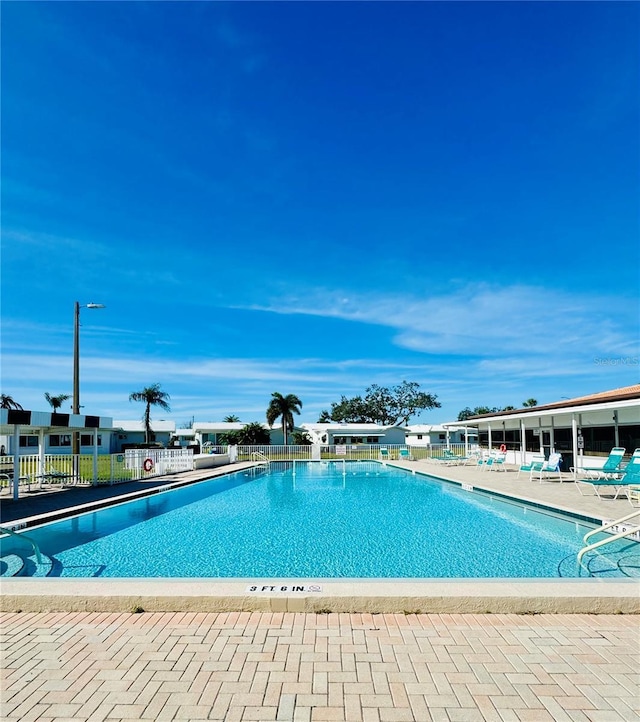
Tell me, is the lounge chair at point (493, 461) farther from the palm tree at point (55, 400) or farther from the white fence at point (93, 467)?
the palm tree at point (55, 400)

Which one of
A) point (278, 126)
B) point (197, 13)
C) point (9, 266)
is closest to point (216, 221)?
point (278, 126)

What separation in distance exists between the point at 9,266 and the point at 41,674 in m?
14.4

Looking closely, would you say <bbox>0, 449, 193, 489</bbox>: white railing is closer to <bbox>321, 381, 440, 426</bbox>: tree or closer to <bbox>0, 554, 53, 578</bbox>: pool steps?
<bbox>0, 554, 53, 578</bbox>: pool steps

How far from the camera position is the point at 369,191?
17.0m

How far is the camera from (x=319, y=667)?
2.99 meters

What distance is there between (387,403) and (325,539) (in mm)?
59724

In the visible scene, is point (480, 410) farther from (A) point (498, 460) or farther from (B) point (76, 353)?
(B) point (76, 353)

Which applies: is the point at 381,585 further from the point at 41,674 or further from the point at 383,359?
the point at 383,359

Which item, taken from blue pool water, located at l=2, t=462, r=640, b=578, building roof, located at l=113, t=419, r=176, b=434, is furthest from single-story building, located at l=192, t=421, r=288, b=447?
blue pool water, located at l=2, t=462, r=640, b=578

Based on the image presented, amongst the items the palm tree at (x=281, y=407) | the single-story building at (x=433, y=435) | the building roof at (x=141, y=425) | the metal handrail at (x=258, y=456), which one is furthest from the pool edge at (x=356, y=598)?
the single-story building at (x=433, y=435)

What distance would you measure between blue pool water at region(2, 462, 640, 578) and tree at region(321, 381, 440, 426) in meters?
53.7

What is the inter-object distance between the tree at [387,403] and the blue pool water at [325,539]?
5370cm

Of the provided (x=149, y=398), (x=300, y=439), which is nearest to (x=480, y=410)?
(x=300, y=439)

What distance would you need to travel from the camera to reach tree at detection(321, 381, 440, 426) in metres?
66.9
